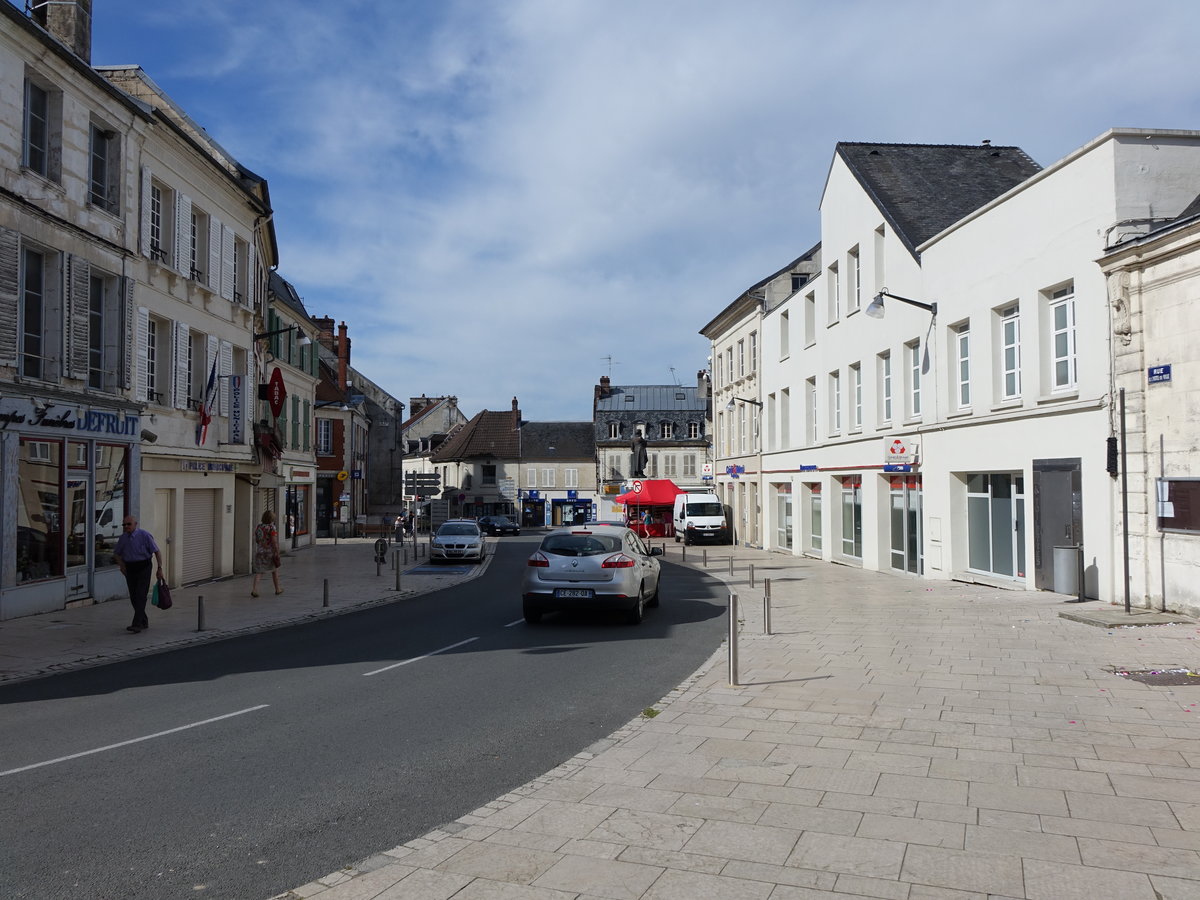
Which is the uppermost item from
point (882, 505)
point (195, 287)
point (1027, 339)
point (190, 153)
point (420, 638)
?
point (190, 153)

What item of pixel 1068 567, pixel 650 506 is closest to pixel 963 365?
pixel 1068 567

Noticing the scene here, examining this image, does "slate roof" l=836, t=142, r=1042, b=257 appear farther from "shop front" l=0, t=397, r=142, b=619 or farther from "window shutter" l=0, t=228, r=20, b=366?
"window shutter" l=0, t=228, r=20, b=366

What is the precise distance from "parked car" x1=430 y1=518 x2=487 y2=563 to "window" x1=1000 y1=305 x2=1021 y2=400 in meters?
19.3

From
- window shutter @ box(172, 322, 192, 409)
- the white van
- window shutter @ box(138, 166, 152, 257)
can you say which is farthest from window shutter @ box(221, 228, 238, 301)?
the white van

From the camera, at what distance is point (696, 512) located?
4300 centimetres

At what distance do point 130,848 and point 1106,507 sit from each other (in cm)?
1414

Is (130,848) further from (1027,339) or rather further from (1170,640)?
Answer: (1027,339)

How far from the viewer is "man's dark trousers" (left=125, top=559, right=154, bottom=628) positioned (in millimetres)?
Result: 13719

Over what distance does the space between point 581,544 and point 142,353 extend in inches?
408

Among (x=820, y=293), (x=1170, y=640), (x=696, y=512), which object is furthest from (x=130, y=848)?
(x=696, y=512)

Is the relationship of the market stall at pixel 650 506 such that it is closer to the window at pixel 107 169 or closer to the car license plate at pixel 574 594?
the window at pixel 107 169

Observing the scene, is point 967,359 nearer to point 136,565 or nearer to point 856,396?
point 856,396

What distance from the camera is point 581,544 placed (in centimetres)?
1463

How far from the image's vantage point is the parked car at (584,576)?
14.0 m
